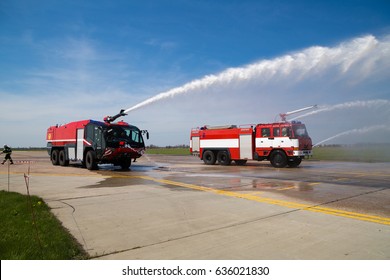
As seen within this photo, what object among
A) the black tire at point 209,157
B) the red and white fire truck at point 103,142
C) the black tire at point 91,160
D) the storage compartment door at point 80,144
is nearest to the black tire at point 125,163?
the red and white fire truck at point 103,142

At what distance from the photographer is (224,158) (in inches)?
831

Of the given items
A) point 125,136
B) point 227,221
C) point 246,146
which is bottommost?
point 227,221

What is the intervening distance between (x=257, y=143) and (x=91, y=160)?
10067mm

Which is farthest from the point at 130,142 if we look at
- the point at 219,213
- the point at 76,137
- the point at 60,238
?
the point at 60,238

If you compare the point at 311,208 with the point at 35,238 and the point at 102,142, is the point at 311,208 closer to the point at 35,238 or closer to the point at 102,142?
the point at 35,238

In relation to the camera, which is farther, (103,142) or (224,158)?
(224,158)

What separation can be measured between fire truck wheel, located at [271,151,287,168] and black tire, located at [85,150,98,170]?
1053cm

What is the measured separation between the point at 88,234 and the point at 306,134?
16233 millimetres

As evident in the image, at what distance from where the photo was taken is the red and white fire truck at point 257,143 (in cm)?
1803

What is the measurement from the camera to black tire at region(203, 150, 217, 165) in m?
21.7

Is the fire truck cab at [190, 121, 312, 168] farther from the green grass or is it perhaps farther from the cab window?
the green grass

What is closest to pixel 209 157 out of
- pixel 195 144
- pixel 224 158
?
pixel 224 158

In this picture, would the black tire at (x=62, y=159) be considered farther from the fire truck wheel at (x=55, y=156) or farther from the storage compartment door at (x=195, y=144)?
the storage compartment door at (x=195, y=144)

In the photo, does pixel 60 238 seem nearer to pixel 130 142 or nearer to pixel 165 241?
pixel 165 241
